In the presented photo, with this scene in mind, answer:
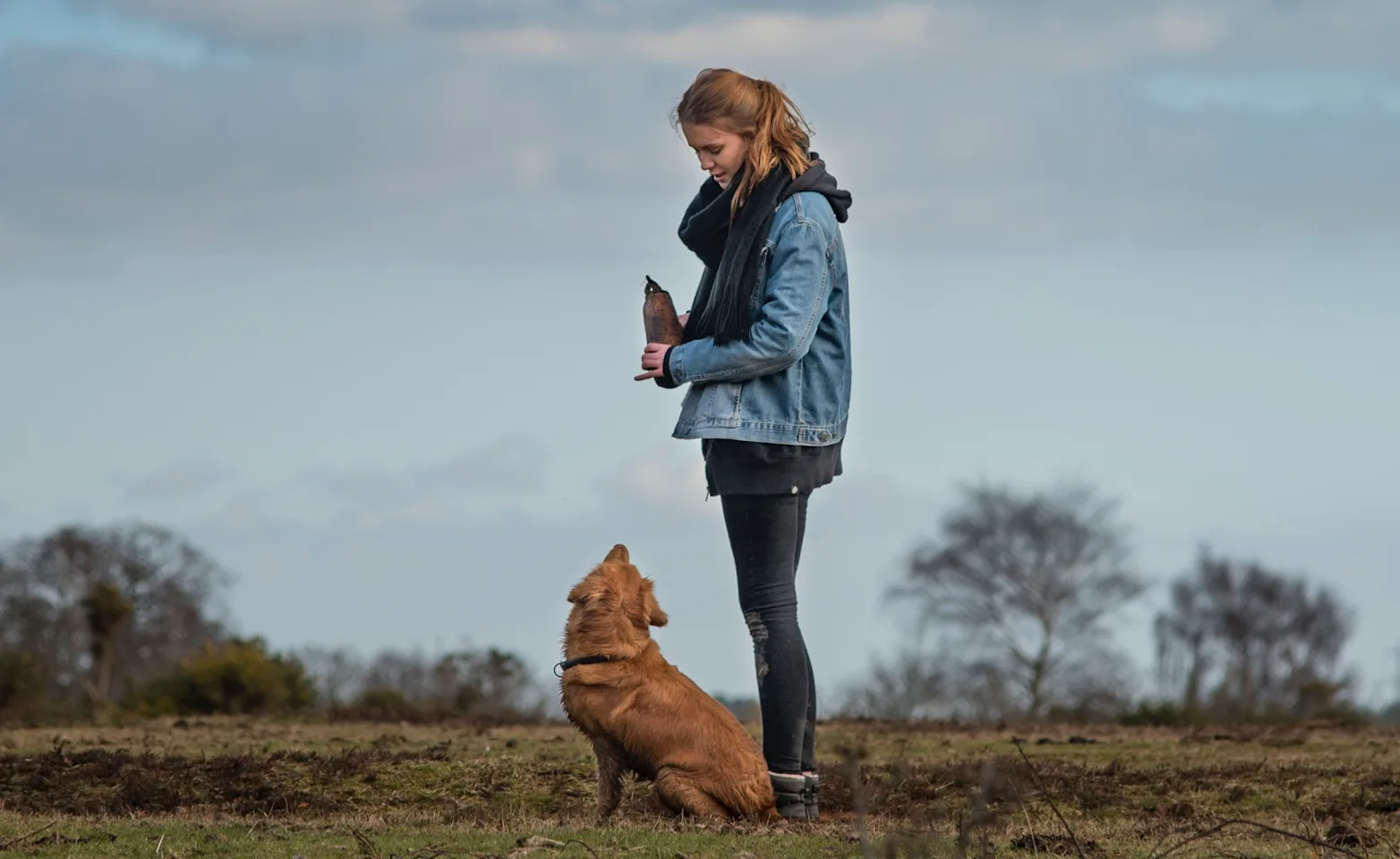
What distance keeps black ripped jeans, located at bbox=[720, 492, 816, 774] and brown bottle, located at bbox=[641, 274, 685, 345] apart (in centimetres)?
77

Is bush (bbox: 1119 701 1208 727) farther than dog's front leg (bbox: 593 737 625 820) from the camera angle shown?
Yes

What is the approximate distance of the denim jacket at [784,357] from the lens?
6.50 metres

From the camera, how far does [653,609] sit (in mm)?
6820

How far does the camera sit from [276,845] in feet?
20.5

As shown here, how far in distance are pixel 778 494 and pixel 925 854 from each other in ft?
9.32

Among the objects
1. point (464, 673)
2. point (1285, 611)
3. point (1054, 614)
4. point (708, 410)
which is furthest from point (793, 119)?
point (1285, 611)

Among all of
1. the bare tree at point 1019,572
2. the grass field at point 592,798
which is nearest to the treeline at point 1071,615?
the bare tree at point 1019,572

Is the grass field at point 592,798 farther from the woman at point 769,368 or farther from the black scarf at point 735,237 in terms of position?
the black scarf at point 735,237

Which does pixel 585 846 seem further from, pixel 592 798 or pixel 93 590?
pixel 93 590

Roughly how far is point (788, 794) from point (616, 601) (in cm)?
106

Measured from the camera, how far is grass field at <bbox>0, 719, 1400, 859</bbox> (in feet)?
19.6

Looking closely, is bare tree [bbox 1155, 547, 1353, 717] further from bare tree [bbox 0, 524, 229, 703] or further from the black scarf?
the black scarf

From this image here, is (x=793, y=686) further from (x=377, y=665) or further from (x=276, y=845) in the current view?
(x=377, y=665)

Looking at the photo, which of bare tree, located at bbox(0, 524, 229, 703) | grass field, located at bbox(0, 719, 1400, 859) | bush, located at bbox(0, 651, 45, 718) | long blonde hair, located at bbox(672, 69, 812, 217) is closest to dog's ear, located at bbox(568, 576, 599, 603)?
grass field, located at bbox(0, 719, 1400, 859)
